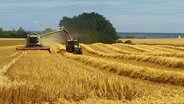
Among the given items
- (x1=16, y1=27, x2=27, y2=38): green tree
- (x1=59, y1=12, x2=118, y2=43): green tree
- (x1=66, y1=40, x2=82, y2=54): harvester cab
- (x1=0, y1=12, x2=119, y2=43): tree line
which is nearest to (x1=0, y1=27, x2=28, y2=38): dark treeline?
(x1=16, y1=27, x2=27, y2=38): green tree

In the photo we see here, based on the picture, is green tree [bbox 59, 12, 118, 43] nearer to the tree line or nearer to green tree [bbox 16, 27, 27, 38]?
the tree line

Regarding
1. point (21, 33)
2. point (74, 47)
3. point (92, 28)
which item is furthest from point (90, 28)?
point (74, 47)

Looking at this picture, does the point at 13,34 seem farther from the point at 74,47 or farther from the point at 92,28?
the point at 74,47

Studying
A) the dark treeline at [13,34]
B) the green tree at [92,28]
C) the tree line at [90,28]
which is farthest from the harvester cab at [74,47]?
the dark treeline at [13,34]

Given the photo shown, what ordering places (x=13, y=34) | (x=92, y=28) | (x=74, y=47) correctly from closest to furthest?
(x=74, y=47) → (x=92, y=28) → (x=13, y=34)

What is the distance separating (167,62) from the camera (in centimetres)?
2628

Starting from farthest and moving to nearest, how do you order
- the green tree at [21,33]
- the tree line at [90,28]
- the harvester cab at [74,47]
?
the green tree at [21,33], the tree line at [90,28], the harvester cab at [74,47]

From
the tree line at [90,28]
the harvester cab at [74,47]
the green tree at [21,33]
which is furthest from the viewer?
the green tree at [21,33]

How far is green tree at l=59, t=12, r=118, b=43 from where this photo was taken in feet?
329

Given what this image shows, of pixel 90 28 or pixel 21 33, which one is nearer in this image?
pixel 90 28

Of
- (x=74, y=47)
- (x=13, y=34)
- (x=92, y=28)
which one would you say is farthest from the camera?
(x=13, y=34)

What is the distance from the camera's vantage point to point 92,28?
104250 millimetres

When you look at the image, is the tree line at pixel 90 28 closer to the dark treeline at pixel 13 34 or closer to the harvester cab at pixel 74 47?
the dark treeline at pixel 13 34

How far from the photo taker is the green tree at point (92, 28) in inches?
3944
